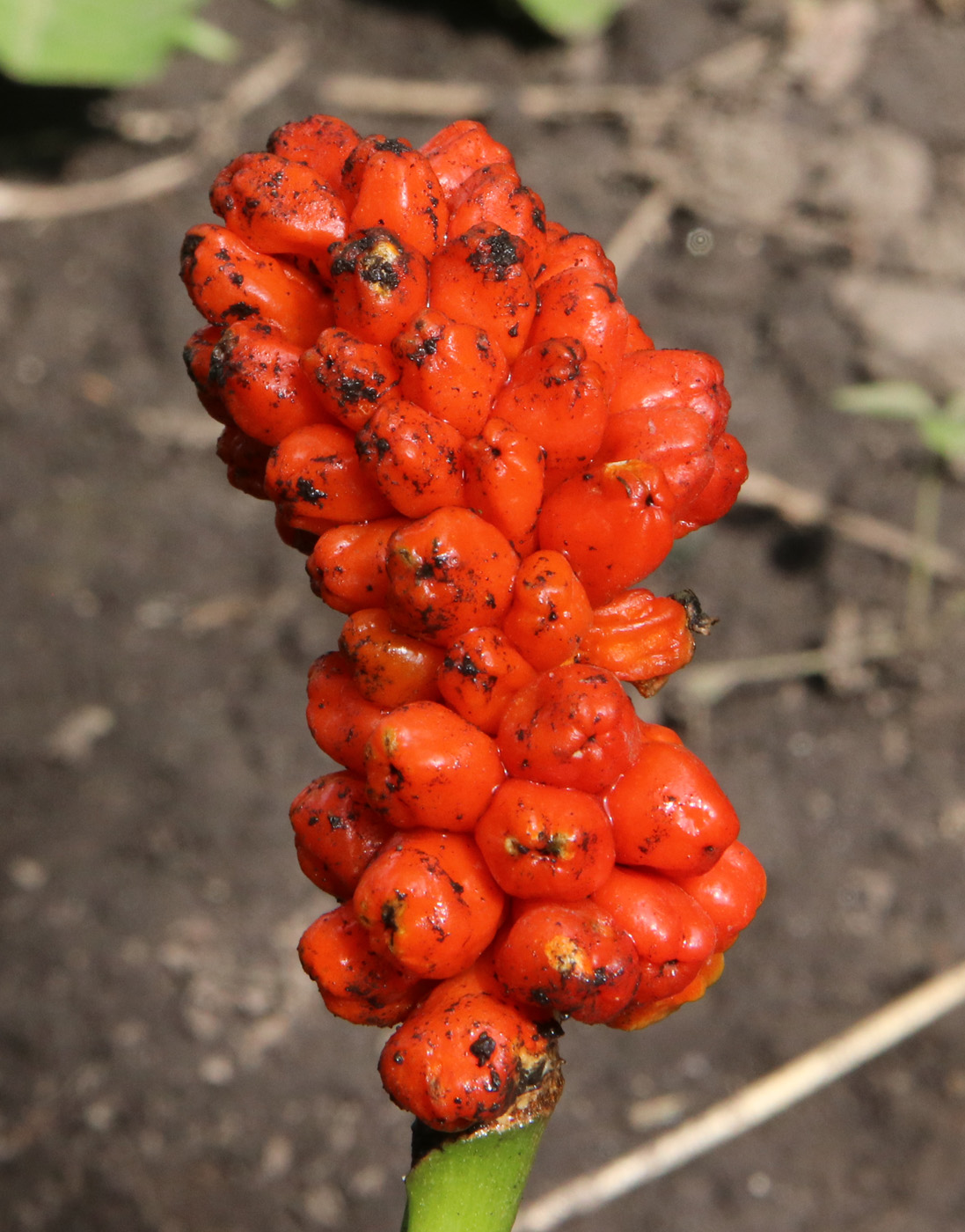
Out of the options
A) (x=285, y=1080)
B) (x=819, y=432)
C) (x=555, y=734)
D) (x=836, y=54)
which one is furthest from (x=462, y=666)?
(x=836, y=54)

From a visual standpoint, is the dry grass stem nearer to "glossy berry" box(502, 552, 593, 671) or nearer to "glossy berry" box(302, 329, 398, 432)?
"glossy berry" box(502, 552, 593, 671)

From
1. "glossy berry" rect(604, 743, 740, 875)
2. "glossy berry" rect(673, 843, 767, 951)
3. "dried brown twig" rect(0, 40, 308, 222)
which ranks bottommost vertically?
"dried brown twig" rect(0, 40, 308, 222)

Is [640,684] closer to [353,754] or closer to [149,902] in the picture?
[353,754]

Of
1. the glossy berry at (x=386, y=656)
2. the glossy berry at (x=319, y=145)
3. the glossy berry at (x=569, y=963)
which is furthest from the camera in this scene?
the glossy berry at (x=319, y=145)

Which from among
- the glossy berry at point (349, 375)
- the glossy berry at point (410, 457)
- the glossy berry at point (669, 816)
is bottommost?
the glossy berry at point (669, 816)

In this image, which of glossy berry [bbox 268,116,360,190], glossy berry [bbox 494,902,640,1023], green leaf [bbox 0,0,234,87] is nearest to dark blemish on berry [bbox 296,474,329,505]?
glossy berry [bbox 268,116,360,190]

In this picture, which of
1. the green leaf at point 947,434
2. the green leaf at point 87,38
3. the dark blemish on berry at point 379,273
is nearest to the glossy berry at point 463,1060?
the dark blemish on berry at point 379,273

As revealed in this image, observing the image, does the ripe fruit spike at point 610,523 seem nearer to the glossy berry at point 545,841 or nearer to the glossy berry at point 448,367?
the glossy berry at point 448,367

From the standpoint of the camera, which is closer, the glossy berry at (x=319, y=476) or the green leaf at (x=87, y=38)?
the glossy berry at (x=319, y=476)

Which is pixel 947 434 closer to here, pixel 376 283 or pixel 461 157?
pixel 461 157
